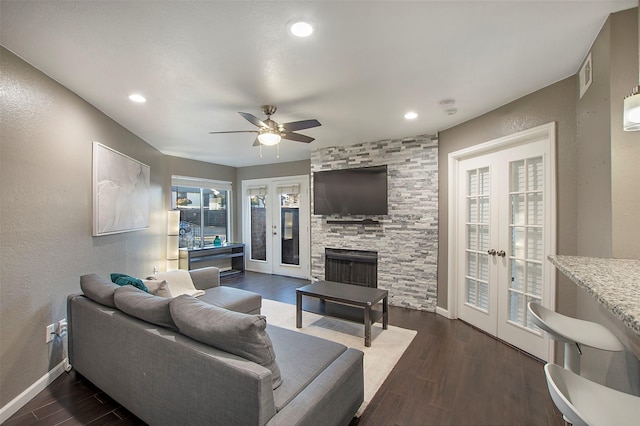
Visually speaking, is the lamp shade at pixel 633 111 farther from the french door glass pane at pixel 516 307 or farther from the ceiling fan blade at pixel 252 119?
the ceiling fan blade at pixel 252 119

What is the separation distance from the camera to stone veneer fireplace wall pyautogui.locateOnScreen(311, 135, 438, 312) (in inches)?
162

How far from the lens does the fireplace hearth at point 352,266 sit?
4.65 meters

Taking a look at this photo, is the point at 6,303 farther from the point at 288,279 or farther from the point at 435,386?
the point at 288,279

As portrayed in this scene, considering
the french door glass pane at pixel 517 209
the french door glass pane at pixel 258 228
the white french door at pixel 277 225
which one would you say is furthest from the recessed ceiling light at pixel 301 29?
the french door glass pane at pixel 258 228

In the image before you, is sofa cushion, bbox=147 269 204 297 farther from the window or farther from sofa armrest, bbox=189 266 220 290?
the window

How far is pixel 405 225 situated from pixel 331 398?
3.18m

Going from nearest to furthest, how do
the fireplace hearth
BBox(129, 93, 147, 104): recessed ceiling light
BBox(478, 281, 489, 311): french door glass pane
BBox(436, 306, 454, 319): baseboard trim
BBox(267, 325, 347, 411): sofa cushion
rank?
1. BBox(267, 325, 347, 411): sofa cushion
2. BBox(129, 93, 147, 104): recessed ceiling light
3. BBox(478, 281, 489, 311): french door glass pane
4. BBox(436, 306, 454, 319): baseboard trim
5. the fireplace hearth

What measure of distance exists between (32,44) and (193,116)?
1.54 meters

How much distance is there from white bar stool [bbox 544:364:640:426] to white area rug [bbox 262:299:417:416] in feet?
4.53

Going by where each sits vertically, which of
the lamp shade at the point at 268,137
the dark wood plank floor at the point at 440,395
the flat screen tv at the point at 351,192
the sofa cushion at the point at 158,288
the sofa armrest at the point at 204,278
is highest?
the lamp shade at the point at 268,137

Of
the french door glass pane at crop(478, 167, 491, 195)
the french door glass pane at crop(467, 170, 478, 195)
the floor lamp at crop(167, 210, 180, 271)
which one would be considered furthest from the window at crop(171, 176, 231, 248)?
the french door glass pane at crop(478, 167, 491, 195)

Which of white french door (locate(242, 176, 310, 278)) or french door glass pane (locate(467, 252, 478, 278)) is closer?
french door glass pane (locate(467, 252, 478, 278))

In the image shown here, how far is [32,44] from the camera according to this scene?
74.3 inches

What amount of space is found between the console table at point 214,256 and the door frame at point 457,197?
4.48 meters
